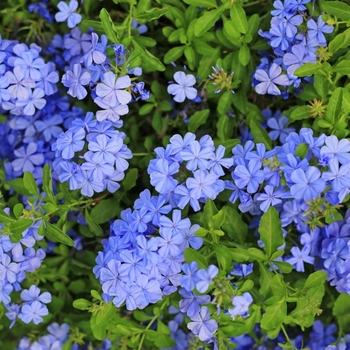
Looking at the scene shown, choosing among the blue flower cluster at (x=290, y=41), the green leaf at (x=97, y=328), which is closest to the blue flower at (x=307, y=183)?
the blue flower cluster at (x=290, y=41)

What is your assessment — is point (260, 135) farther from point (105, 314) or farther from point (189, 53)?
point (105, 314)

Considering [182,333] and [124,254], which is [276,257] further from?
[182,333]

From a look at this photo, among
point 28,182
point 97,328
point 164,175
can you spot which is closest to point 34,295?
point 97,328

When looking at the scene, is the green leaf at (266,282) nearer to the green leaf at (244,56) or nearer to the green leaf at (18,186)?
the green leaf at (244,56)

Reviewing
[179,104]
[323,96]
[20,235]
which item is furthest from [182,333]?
[323,96]

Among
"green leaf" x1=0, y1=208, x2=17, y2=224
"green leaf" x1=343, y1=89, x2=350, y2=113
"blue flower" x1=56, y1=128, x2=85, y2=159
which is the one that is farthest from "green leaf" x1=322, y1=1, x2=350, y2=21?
"green leaf" x1=0, y1=208, x2=17, y2=224
